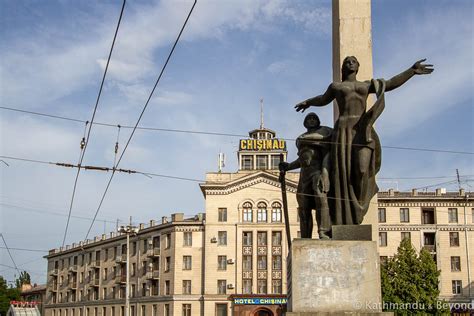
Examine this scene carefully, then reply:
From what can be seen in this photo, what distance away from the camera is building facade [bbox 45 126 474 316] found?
6850 cm

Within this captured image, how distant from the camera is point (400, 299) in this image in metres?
46.8

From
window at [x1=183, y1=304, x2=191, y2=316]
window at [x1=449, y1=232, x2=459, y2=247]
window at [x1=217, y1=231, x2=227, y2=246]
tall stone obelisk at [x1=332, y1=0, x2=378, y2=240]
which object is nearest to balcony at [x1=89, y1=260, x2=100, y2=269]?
window at [x1=183, y1=304, x2=191, y2=316]

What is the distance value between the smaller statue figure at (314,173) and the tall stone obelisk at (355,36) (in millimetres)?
1496

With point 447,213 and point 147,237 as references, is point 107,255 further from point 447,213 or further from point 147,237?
point 447,213

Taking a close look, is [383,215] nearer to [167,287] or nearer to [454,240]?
[454,240]

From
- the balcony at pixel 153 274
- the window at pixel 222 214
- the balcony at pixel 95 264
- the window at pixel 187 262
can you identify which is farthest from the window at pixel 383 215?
the balcony at pixel 95 264

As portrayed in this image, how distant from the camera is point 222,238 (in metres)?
71.4

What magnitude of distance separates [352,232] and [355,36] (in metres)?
3.73

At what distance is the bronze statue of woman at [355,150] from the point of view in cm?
943

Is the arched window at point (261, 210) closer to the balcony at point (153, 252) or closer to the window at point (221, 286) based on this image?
the window at point (221, 286)

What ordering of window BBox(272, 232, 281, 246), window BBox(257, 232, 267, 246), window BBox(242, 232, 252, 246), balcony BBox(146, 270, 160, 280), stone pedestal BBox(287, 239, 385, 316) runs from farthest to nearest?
balcony BBox(146, 270, 160, 280) < window BBox(242, 232, 252, 246) < window BBox(257, 232, 267, 246) < window BBox(272, 232, 281, 246) < stone pedestal BBox(287, 239, 385, 316)

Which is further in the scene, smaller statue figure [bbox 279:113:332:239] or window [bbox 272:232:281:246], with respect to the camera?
window [bbox 272:232:281:246]

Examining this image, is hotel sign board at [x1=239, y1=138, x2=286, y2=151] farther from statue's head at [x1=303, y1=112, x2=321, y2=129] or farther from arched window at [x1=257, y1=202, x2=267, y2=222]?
statue's head at [x1=303, y1=112, x2=321, y2=129]

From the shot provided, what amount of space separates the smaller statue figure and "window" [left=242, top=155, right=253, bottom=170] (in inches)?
2586
